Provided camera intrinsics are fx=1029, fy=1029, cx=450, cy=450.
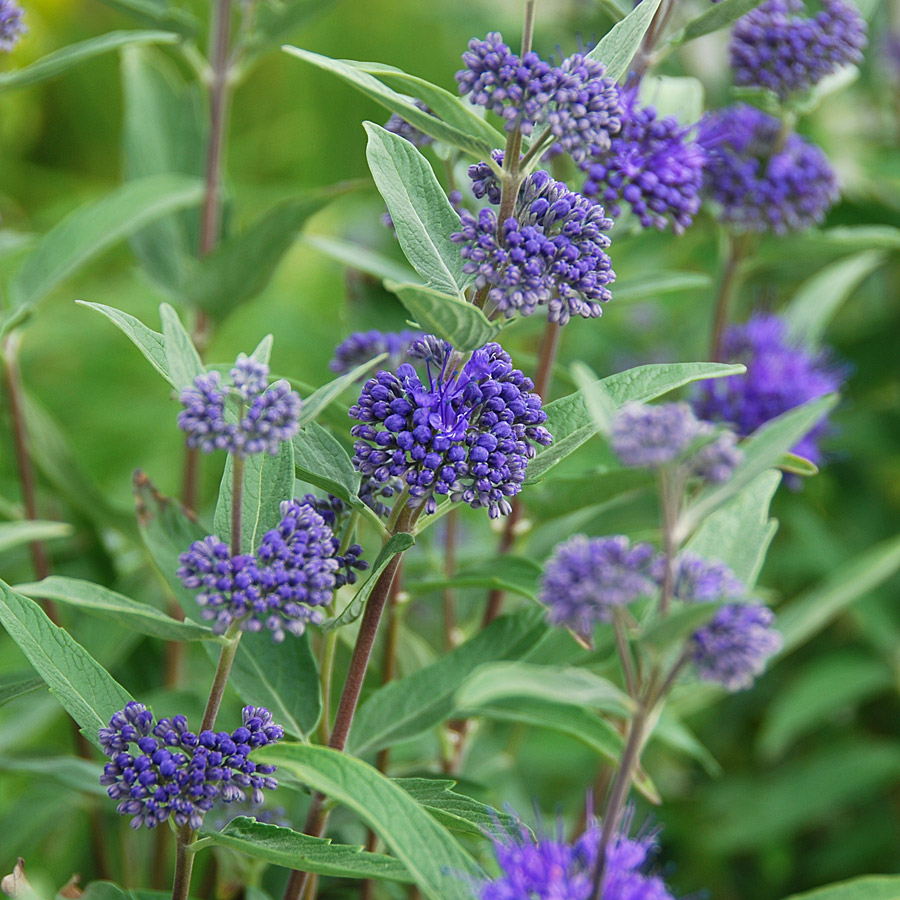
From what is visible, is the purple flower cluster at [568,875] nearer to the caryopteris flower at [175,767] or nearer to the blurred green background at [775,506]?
the caryopteris flower at [175,767]

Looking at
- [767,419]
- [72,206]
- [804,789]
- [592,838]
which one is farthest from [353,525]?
[72,206]

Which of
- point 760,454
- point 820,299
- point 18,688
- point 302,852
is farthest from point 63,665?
point 820,299

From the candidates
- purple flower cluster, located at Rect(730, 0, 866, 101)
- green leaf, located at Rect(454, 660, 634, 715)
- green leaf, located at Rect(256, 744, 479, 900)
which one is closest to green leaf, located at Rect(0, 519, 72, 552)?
green leaf, located at Rect(256, 744, 479, 900)

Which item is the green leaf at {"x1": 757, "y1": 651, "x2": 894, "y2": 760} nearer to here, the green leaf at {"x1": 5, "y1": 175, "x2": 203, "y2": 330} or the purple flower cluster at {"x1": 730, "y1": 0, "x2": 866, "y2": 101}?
the purple flower cluster at {"x1": 730, "y1": 0, "x2": 866, "y2": 101}

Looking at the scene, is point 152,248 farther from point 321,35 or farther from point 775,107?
point 321,35

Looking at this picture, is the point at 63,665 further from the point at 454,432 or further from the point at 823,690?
the point at 823,690
